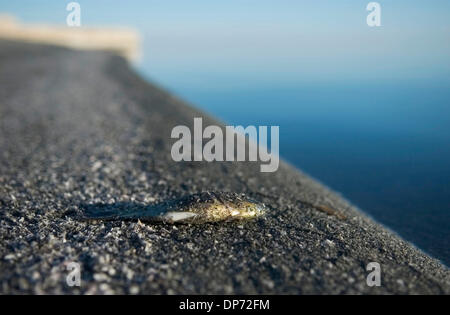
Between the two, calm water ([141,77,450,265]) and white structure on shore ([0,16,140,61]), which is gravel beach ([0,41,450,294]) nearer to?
calm water ([141,77,450,265])

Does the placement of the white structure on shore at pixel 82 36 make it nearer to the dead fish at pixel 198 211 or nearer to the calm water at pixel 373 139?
the calm water at pixel 373 139

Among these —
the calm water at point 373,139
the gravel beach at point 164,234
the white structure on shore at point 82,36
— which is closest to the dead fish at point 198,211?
the gravel beach at point 164,234

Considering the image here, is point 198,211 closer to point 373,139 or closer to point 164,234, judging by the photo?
point 164,234

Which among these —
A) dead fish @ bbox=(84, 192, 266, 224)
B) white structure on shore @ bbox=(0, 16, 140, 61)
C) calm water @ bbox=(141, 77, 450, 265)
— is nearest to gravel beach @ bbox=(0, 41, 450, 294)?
dead fish @ bbox=(84, 192, 266, 224)

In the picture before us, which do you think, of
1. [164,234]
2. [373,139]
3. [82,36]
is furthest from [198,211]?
[82,36]

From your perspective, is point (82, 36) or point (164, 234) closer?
point (164, 234)

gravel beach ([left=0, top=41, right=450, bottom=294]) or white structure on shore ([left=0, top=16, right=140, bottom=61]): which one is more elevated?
white structure on shore ([left=0, top=16, right=140, bottom=61])
